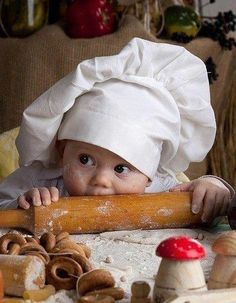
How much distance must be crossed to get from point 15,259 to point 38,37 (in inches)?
73.2

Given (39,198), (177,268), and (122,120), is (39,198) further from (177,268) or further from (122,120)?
(177,268)

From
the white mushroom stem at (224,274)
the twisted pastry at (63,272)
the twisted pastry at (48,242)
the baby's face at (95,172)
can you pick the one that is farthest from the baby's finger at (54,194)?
the white mushroom stem at (224,274)

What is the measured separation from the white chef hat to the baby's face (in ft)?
0.06

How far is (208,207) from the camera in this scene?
1358 millimetres

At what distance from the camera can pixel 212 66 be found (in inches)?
110

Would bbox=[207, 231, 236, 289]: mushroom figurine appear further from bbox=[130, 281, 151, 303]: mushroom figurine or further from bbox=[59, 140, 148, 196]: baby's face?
bbox=[59, 140, 148, 196]: baby's face

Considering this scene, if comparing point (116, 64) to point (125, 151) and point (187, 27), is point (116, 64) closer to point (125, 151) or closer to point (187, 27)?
point (125, 151)

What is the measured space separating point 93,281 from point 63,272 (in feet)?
0.25

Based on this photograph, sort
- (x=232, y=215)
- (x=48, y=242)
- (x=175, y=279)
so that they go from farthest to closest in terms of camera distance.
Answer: (x=232, y=215)
(x=48, y=242)
(x=175, y=279)

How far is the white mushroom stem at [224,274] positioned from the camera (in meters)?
0.90

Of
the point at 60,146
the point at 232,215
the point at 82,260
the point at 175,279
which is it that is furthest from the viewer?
the point at 60,146

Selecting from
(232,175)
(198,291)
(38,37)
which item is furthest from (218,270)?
(38,37)

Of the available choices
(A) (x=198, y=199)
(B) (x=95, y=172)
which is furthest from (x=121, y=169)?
(A) (x=198, y=199)

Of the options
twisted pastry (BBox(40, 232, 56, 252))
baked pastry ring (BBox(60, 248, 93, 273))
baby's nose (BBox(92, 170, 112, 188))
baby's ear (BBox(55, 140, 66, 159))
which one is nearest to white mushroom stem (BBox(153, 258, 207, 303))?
baked pastry ring (BBox(60, 248, 93, 273))
